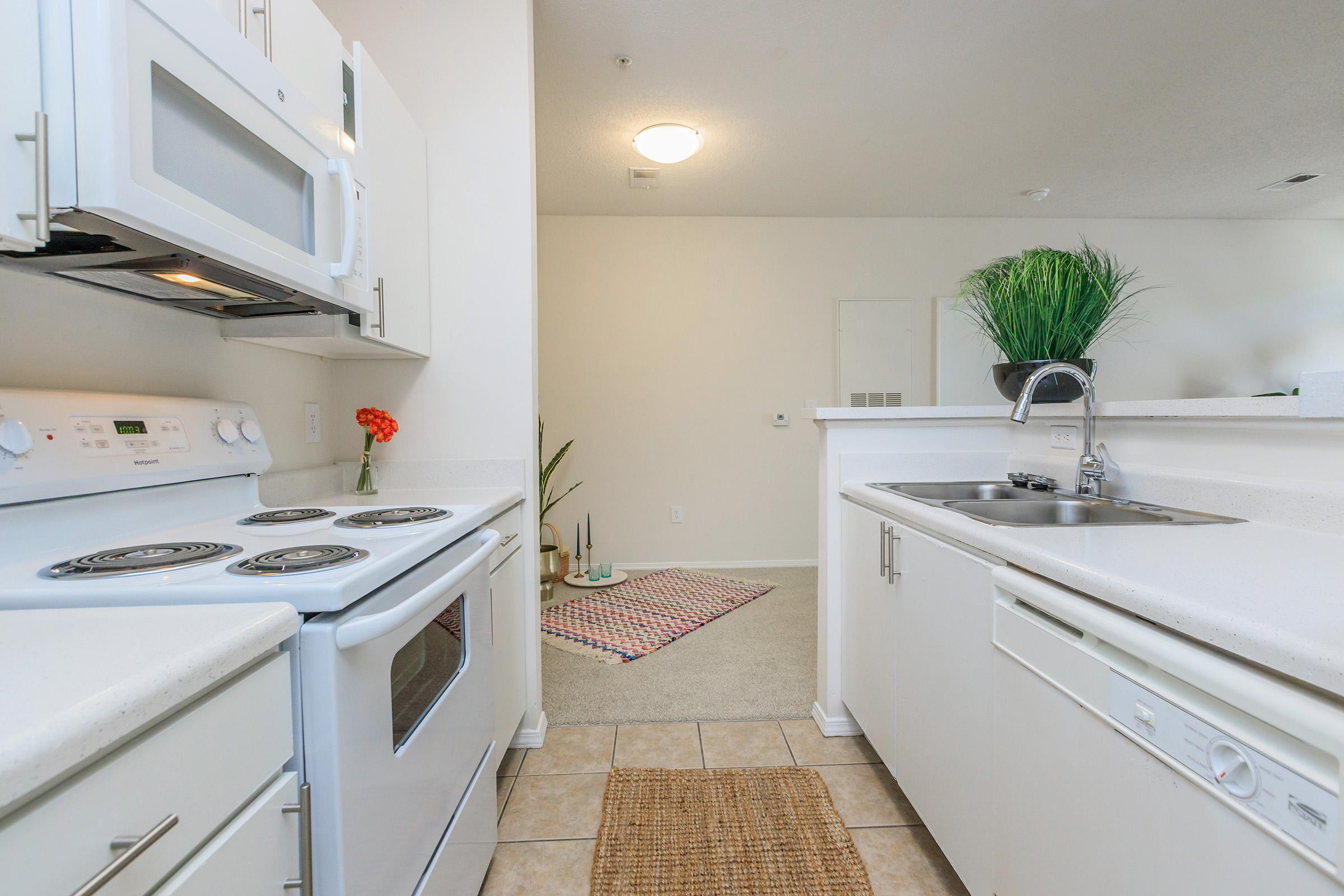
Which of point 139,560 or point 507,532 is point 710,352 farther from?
point 139,560

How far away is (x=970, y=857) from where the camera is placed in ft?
3.83

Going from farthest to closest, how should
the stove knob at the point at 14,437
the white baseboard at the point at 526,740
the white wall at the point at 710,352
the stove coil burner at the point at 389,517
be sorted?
the white wall at the point at 710,352 → the white baseboard at the point at 526,740 → the stove coil burner at the point at 389,517 → the stove knob at the point at 14,437

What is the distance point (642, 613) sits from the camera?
3334 millimetres

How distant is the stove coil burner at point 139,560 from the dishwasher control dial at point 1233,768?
126 cm

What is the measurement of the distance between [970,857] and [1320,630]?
0.84 m

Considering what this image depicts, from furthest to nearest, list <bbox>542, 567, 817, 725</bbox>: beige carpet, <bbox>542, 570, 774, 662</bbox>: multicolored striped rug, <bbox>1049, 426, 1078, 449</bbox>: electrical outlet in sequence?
<bbox>542, 570, 774, 662</bbox>: multicolored striped rug < <bbox>542, 567, 817, 725</bbox>: beige carpet < <bbox>1049, 426, 1078, 449</bbox>: electrical outlet

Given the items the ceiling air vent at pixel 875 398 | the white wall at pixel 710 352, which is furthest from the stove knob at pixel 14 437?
the ceiling air vent at pixel 875 398

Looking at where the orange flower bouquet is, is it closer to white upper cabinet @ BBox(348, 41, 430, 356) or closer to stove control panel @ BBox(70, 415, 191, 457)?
white upper cabinet @ BBox(348, 41, 430, 356)

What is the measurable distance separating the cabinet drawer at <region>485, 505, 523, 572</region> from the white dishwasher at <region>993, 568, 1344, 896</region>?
3.95ft

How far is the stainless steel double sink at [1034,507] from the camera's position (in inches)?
49.4

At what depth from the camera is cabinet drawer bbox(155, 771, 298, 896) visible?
0.55 metres

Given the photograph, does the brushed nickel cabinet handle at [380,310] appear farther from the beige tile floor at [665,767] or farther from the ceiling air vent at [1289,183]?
the ceiling air vent at [1289,183]

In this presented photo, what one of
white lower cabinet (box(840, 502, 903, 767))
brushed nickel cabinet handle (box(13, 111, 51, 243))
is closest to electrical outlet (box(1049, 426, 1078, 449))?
white lower cabinet (box(840, 502, 903, 767))

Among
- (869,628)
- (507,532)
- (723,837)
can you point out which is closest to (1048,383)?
(869,628)
